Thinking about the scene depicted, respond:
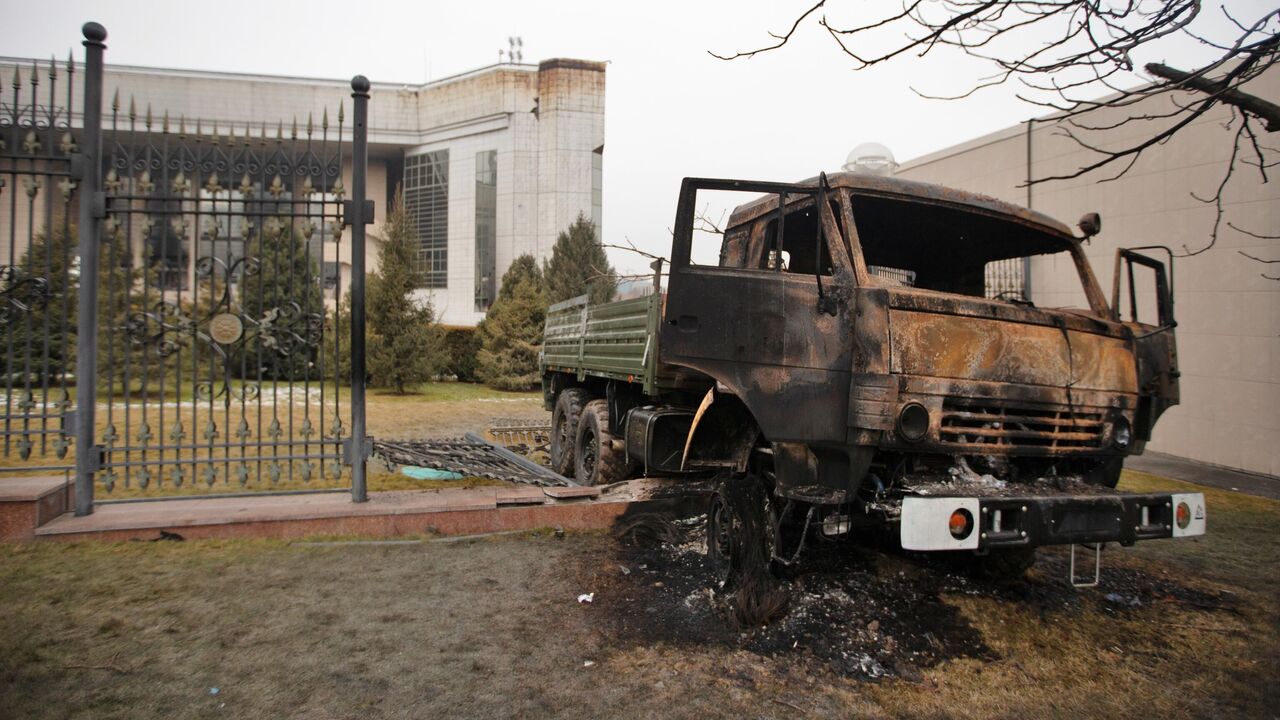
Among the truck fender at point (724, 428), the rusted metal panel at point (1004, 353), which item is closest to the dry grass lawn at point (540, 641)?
the truck fender at point (724, 428)

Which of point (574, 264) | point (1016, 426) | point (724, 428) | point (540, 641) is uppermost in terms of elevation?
point (574, 264)

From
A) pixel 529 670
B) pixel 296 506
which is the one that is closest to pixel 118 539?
pixel 296 506

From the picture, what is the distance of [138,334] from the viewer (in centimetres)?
540

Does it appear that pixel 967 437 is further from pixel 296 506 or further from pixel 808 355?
pixel 296 506

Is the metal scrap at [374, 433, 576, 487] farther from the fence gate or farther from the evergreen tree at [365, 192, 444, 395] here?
the evergreen tree at [365, 192, 444, 395]

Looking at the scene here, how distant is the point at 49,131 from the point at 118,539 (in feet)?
9.42

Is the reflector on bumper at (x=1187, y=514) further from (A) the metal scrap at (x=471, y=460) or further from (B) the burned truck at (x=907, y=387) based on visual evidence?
(A) the metal scrap at (x=471, y=460)

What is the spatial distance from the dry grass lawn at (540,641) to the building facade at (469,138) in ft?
72.6

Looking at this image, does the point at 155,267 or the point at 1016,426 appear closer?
the point at 1016,426

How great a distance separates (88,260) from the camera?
17.1 ft

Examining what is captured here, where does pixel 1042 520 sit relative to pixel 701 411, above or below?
below

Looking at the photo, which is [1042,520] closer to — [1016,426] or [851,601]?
[1016,426]

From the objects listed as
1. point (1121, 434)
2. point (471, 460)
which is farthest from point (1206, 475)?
point (471, 460)

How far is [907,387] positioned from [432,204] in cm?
2730
